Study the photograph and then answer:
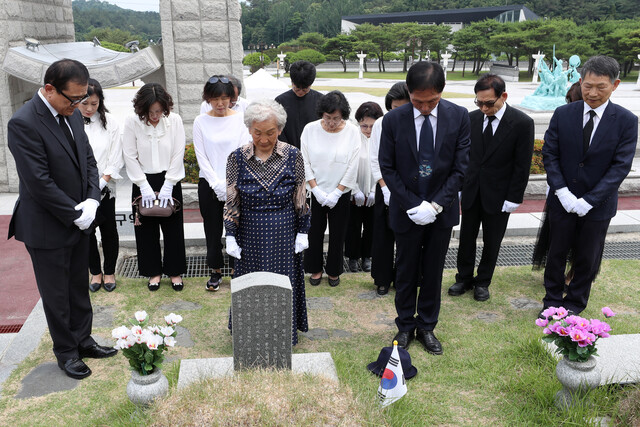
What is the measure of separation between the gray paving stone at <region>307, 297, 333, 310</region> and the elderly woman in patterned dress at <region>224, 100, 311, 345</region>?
3.08 ft

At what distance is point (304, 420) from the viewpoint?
115 inches

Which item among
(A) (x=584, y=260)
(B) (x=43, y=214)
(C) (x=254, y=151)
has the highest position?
(C) (x=254, y=151)

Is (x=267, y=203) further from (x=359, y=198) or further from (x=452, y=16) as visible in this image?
(x=452, y=16)

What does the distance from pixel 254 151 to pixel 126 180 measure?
5559mm

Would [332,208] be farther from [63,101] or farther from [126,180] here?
[126,180]

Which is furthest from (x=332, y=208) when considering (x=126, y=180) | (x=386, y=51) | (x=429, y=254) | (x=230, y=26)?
(x=386, y=51)

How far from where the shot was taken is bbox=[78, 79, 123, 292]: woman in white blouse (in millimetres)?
4629

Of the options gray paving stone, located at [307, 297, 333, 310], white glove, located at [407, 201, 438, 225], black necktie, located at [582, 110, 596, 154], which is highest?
black necktie, located at [582, 110, 596, 154]

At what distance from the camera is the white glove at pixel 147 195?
4.78 m

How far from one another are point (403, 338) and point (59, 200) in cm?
252

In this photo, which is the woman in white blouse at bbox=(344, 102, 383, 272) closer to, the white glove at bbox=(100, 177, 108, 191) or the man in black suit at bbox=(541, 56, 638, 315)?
the man in black suit at bbox=(541, 56, 638, 315)

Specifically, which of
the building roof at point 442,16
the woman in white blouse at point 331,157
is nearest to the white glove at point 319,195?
the woman in white blouse at point 331,157

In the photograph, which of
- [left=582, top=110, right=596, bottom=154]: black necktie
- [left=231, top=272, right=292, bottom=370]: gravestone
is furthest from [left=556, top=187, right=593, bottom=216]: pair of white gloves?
[left=231, top=272, right=292, bottom=370]: gravestone

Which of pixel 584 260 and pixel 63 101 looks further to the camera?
pixel 584 260
